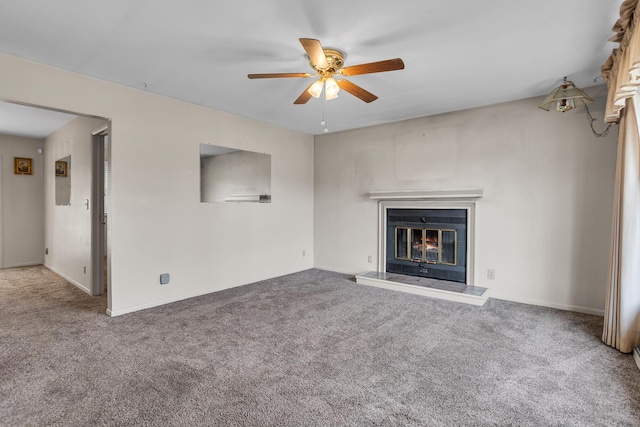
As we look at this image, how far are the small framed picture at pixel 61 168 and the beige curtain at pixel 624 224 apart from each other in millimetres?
6522

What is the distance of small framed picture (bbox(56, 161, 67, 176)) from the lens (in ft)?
16.1

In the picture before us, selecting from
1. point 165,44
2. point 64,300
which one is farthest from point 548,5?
point 64,300

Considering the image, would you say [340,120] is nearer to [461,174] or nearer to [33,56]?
[461,174]

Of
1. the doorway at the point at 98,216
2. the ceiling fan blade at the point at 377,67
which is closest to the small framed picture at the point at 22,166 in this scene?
the doorway at the point at 98,216

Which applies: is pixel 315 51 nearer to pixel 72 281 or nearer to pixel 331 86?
pixel 331 86

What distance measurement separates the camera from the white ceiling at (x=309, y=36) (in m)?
2.02

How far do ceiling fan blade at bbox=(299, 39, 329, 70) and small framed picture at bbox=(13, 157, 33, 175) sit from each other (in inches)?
240

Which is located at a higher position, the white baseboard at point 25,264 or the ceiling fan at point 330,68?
the ceiling fan at point 330,68

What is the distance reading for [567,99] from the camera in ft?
10.2

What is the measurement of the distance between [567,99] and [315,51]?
263cm

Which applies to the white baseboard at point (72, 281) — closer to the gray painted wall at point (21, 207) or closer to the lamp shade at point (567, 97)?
the gray painted wall at point (21, 207)

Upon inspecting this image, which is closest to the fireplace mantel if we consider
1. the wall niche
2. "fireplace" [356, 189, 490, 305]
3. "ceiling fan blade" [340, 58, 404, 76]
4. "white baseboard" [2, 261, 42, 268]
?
"fireplace" [356, 189, 490, 305]

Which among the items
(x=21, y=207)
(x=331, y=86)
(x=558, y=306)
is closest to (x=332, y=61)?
(x=331, y=86)

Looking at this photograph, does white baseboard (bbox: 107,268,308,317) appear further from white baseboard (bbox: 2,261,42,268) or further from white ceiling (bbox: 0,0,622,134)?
white baseboard (bbox: 2,261,42,268)
